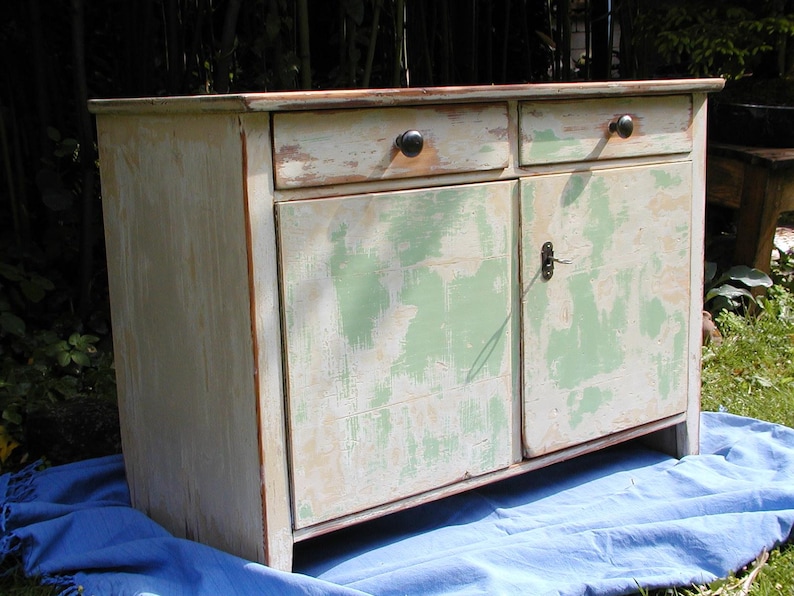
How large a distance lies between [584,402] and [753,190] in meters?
1.80

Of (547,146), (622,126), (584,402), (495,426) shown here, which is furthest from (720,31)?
(495,426)

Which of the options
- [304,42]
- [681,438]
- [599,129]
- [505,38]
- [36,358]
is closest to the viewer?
[599,129]

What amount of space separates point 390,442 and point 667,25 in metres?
2.94

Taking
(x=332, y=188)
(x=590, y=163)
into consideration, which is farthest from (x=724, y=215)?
(x=332, y=188)

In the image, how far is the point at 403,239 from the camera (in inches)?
80.7

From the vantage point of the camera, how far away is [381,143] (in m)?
1.98

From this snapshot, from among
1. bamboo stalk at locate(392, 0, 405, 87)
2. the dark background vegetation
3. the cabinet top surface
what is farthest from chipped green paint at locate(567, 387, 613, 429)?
bamboo stalk at locate(392, 0, 405, 87)

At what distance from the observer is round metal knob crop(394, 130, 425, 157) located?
200 cm

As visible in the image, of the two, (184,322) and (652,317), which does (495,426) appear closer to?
(652,317)

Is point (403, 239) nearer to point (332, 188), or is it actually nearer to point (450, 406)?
point (332, 188)

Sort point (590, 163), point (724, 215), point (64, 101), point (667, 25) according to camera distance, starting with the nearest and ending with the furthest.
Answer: point (590, 163) → point (64, 101) → point (667, 25) → point (724, 215)

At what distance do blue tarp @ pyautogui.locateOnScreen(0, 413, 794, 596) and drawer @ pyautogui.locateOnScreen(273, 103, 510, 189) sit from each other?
2.75 ft

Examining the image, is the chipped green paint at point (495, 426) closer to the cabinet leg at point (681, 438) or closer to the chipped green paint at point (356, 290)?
the chipped green paint at point (356, 290)

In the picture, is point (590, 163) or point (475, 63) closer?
point (590, 163)
